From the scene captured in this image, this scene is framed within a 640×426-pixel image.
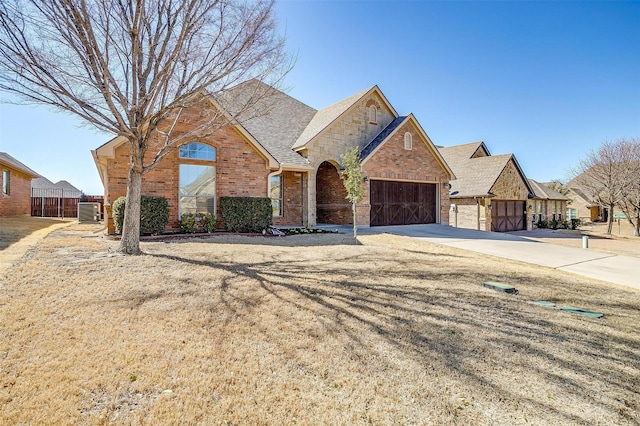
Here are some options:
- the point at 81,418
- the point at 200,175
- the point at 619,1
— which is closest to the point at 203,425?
the point at 81,418

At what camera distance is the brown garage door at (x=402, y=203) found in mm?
17188

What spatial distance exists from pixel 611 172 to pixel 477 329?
30.6 metres

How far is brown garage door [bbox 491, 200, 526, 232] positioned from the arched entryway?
11340 mm

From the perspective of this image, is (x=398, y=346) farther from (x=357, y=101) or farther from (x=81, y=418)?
(x=357, y=101)

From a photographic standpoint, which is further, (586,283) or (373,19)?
(373,19)

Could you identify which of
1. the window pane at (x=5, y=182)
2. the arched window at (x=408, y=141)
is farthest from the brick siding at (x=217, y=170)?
the window pane at (x=5, y=182)

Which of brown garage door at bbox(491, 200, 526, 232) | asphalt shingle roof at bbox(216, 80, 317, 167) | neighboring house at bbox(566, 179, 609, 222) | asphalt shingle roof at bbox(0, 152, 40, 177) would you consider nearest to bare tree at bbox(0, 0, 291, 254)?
asphalt shingle roof at bbox(216, 80, 317, 167)

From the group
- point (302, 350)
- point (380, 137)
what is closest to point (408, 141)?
point (380, 137)

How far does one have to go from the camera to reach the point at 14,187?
2023 centimetres

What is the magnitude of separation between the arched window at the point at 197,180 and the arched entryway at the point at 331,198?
23.0 ft

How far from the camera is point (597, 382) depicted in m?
3.01

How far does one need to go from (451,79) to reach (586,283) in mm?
12916

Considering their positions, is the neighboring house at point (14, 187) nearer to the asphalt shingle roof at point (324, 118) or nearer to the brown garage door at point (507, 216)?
the asphalt shingle roof at point (324, 118)

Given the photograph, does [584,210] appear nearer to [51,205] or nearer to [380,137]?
[380,137]
